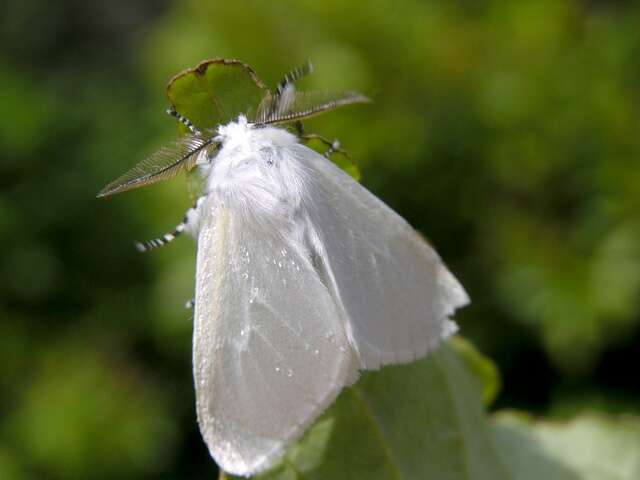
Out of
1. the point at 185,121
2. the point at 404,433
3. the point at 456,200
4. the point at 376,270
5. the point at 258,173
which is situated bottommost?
the point at 456,200

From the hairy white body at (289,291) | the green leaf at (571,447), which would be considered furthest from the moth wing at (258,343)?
the green leaf at (571,447)

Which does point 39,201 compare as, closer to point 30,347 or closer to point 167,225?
point 30,347

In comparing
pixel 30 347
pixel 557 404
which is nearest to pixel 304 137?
pixel 557 404

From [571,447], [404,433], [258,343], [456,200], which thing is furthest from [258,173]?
[456,200]

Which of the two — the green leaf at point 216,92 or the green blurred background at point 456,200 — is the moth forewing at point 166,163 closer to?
the green leaf at point 216,92

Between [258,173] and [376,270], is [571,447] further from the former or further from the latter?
[258,173]
